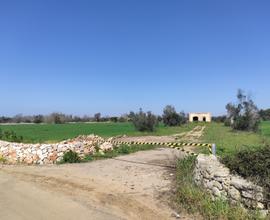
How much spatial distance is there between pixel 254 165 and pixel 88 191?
4868mm

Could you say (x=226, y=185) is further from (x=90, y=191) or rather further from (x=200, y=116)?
(x=200, y=116)

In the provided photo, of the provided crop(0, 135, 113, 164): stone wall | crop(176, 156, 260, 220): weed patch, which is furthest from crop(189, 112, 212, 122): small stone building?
crop(176, 156, 260, 220): weed patch

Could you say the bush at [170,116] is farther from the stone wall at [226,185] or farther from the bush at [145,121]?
the stone wall at [226,185]

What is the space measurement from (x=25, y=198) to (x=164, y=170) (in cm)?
581

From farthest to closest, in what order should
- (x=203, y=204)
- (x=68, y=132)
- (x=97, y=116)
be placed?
(x=97, y=116) < (x=68, y=132) < (x=203, y=204)

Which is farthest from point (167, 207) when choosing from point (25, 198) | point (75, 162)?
point (75, 162)

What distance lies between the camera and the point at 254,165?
8.88 meters

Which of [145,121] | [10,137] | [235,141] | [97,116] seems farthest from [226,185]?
[97,116]

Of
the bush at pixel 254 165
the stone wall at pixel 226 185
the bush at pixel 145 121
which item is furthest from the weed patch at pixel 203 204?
the bush at pixel 145 121

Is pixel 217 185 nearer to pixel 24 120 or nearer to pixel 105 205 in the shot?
pixel 105 205

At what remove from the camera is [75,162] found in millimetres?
17969

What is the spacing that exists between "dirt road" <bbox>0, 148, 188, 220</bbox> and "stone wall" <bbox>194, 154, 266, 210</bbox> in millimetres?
1051

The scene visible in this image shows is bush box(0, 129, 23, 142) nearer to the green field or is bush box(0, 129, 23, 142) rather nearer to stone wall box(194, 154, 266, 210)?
the green field

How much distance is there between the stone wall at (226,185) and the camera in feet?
26.3
